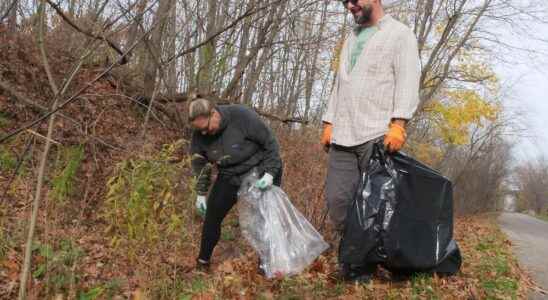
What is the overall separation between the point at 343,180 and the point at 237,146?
2.89ft

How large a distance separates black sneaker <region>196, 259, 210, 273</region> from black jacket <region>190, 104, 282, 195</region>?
66 cm

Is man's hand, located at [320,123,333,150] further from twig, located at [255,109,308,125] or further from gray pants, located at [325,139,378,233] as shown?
twig, located at [255,109,308,125]

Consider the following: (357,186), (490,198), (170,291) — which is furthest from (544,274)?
(490,198)

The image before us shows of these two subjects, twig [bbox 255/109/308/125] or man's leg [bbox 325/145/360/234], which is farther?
twig [bbox 255/109/308/125]

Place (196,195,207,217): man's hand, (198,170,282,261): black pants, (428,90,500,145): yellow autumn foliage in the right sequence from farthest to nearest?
(428,90,500,145): yellow autumn foliage < (196,195,207,217): man's hand < (198,170,282,261): black pants

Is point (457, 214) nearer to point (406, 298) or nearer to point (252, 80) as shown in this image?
point (252, 80)

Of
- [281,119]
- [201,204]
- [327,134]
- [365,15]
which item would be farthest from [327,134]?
[281,119]

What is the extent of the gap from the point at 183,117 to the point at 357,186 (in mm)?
4738

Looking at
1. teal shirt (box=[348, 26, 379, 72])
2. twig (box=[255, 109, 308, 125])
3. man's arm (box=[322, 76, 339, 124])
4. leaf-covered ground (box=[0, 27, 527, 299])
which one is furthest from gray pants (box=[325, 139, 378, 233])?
twig (box=[255, 109, 308, 125])

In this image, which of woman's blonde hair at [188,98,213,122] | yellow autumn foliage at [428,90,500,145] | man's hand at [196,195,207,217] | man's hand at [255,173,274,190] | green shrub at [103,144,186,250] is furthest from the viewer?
yellow autumn foliage at [428,90,500,145]

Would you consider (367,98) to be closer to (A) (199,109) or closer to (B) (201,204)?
(A) (199,109)

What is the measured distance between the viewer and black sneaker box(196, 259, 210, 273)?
3.66 meters

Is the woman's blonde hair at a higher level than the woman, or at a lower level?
higher

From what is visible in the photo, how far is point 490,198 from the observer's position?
1814cm
